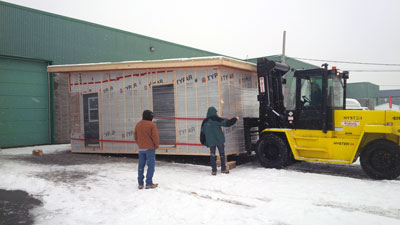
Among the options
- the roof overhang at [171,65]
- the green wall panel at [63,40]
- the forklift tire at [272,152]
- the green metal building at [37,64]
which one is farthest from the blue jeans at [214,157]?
the green wall panel at [63,40]

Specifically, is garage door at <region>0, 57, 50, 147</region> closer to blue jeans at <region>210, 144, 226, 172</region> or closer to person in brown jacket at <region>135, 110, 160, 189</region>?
person in brown jacket at <region>135, 110, 160, 189</region>

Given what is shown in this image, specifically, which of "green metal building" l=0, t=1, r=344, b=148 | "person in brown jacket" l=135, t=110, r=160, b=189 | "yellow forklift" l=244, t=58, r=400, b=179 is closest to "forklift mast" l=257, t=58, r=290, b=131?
"yellow forklift" l=244, t=58, r=400, b=179

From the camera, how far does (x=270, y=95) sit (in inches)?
370

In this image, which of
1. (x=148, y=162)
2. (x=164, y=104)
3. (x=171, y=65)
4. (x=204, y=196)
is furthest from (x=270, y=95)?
(x=148, y=162)

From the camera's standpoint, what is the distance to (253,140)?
32.8 ft

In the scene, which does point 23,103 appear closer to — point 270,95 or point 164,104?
point 164,104

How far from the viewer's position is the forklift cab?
819 centimetres

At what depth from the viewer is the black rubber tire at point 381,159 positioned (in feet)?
23.9

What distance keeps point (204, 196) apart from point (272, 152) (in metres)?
3.45

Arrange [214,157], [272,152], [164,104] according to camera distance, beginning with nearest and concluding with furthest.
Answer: [214,157], [272,152], [164,104]

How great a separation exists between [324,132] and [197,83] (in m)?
3.93

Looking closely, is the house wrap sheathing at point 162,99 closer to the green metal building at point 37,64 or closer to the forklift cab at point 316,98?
the forklift cab at point 316,98

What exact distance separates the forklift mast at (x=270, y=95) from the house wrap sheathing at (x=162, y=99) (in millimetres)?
678

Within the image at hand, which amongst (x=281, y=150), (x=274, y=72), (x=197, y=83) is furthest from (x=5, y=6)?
(x=281, y=150)
